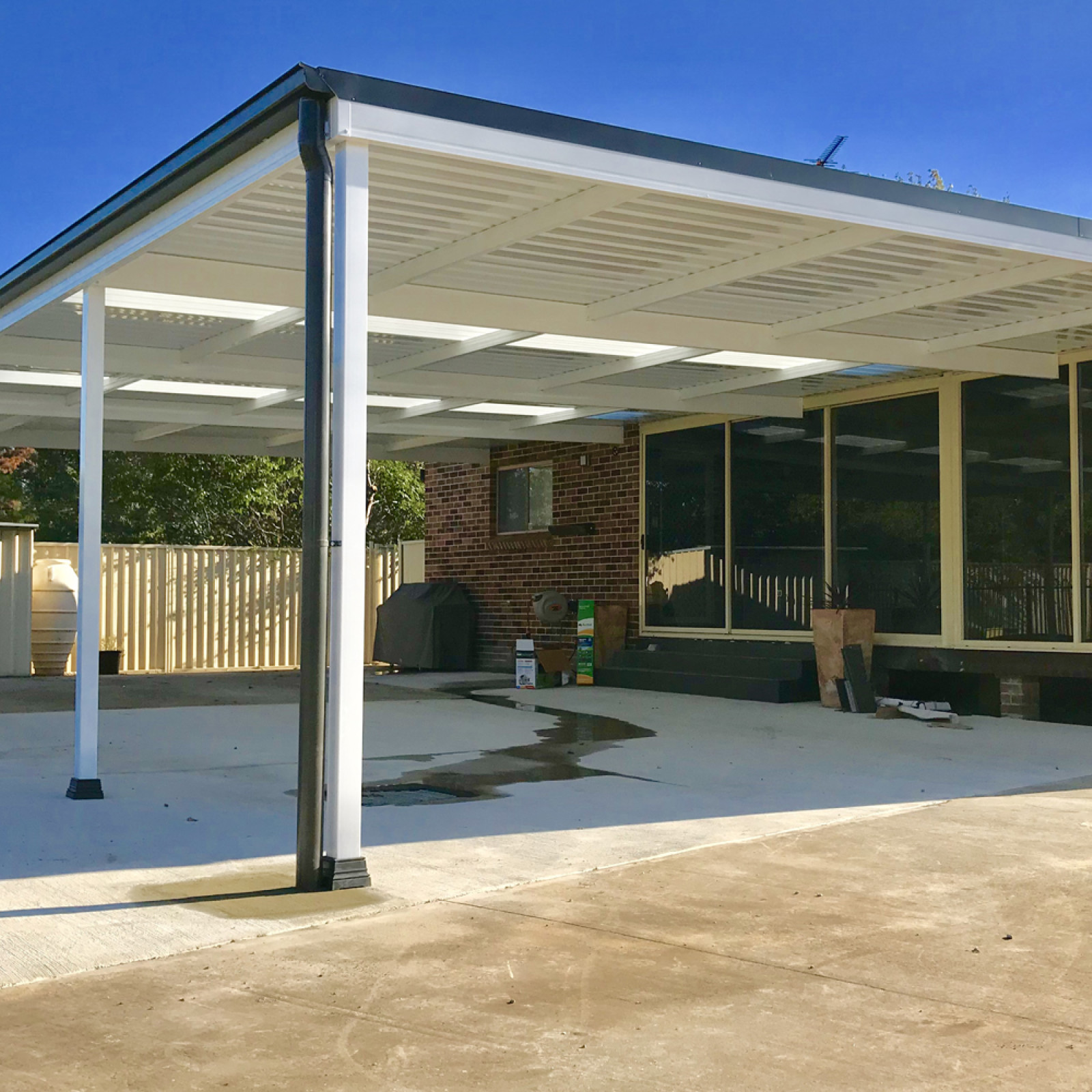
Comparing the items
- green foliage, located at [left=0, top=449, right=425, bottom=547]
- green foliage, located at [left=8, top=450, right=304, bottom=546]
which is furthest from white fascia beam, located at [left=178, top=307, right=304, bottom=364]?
green foliage, located at [left=0, top=449, right=425, bottom=547]

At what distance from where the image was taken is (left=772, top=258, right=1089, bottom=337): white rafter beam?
8.12m

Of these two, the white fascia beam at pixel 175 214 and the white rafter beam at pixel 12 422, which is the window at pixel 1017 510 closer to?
the white fascia beam at pixel 175 214

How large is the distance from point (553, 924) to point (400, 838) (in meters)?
1.61

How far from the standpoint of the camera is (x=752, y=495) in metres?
14.4

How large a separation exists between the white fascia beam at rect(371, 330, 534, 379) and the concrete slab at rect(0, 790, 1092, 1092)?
4.98m

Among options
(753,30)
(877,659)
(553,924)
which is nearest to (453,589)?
(877,659)

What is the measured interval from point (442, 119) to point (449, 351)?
4.84 meters

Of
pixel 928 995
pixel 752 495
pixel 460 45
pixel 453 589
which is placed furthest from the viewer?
pixel 460 45

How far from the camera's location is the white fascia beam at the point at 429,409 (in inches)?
514

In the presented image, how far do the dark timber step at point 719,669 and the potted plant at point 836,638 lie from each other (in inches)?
18.2

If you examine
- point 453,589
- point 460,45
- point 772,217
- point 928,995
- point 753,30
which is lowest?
point 928,995

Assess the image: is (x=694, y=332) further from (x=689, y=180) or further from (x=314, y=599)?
(x=314, y=599)

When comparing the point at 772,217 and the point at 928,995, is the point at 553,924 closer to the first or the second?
the point at 928,995

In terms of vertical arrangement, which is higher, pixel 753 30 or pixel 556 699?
pixel 753 30
